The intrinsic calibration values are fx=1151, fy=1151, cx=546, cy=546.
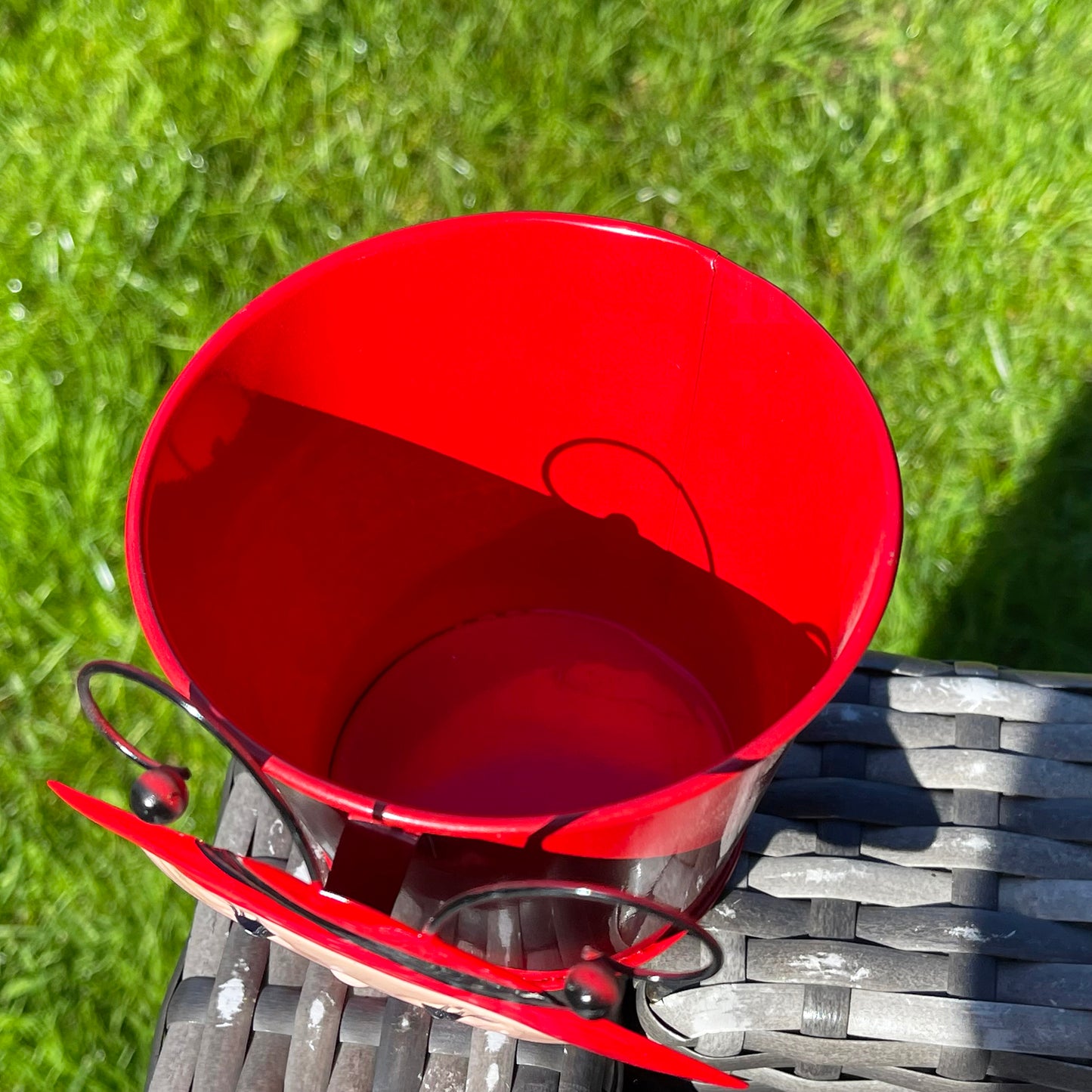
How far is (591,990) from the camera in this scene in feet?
1.63

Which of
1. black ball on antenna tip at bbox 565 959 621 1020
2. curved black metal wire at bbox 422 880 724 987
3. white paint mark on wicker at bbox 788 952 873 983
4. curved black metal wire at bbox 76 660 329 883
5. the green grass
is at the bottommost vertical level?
black ball on antenna tip at bbox 565 959 621 1020

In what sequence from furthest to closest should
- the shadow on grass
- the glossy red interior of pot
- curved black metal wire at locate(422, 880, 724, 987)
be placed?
the shadow on grass < the glossy red interior of pot < curved black metal wire at locate(422, 880, 724, 987)

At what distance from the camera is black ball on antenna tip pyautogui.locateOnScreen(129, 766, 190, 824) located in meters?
0.53

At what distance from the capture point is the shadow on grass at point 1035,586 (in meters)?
1.18

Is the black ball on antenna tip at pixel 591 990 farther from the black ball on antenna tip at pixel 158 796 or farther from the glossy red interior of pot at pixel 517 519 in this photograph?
the black ball on antenna tip at pixel 158 796

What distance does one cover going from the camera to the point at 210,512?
0.73 meters

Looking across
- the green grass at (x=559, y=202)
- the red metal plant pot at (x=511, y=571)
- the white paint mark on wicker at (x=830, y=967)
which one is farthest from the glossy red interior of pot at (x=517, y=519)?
the green grass at (x=559, y=202)

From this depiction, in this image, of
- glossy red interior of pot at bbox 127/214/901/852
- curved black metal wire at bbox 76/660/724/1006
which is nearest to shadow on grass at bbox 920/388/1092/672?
glossy red interior of pot at bbox 127/214/901/852

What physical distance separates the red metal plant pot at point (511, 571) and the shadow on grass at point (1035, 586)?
1.19 feet

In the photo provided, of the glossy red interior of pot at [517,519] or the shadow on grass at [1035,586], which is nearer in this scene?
the glossy red interior of pot at [517,519]

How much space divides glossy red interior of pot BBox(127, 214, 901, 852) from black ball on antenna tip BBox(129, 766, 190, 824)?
0.05m

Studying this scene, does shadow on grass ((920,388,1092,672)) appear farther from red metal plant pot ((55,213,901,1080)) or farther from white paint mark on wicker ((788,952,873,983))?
white paint mark on wicker ((788,952,873,983))

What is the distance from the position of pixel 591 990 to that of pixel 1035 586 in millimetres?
874

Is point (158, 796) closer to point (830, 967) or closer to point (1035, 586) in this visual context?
point (830, 967)
